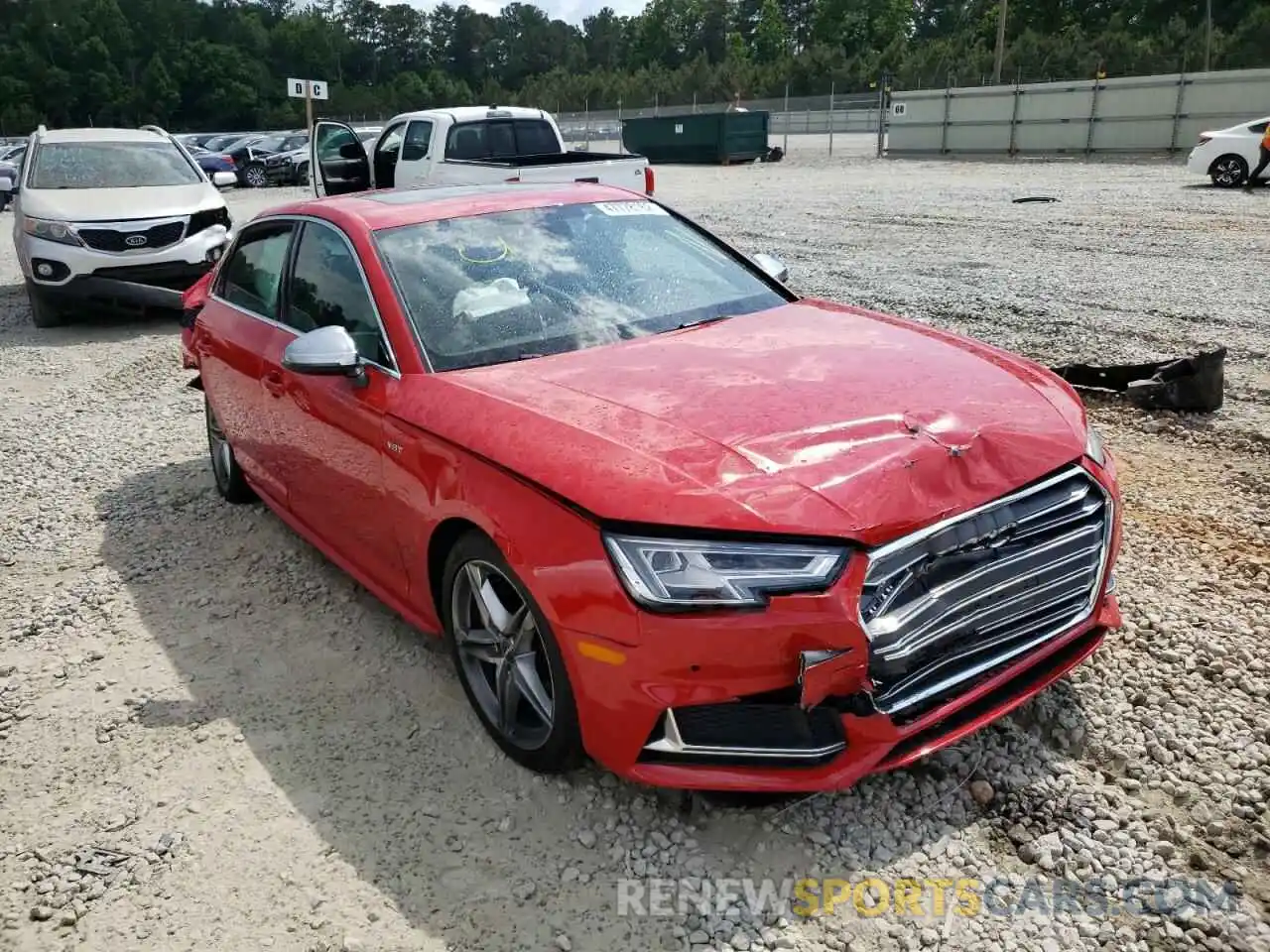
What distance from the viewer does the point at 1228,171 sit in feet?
62.3

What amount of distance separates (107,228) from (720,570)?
9845mm

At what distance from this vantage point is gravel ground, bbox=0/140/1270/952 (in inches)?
104

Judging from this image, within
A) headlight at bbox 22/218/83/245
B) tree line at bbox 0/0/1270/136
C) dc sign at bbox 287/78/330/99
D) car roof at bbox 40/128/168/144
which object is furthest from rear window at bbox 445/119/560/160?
tree line at bbox 0/0/1270/136

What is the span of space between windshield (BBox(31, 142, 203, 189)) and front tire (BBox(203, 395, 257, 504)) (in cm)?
678

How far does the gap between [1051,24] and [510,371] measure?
85971 mm

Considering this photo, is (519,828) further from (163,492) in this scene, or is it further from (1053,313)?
(1053,313)

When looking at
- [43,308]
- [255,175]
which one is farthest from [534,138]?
[255,175]

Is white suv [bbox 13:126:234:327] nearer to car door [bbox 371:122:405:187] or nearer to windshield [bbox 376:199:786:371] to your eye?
car door [bbox 371:122:405:187]

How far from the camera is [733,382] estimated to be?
3205 millimetres

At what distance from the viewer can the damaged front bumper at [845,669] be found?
2.48 metres

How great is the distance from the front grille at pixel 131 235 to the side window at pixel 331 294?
7038 millimetres

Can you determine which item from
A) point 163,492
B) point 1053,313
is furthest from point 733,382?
point 1053,313

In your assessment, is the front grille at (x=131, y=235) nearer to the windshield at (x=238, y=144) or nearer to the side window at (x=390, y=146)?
the side window at (x=390, y=146)

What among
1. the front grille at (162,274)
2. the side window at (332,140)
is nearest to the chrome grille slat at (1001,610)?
the front grille at (162,274)
